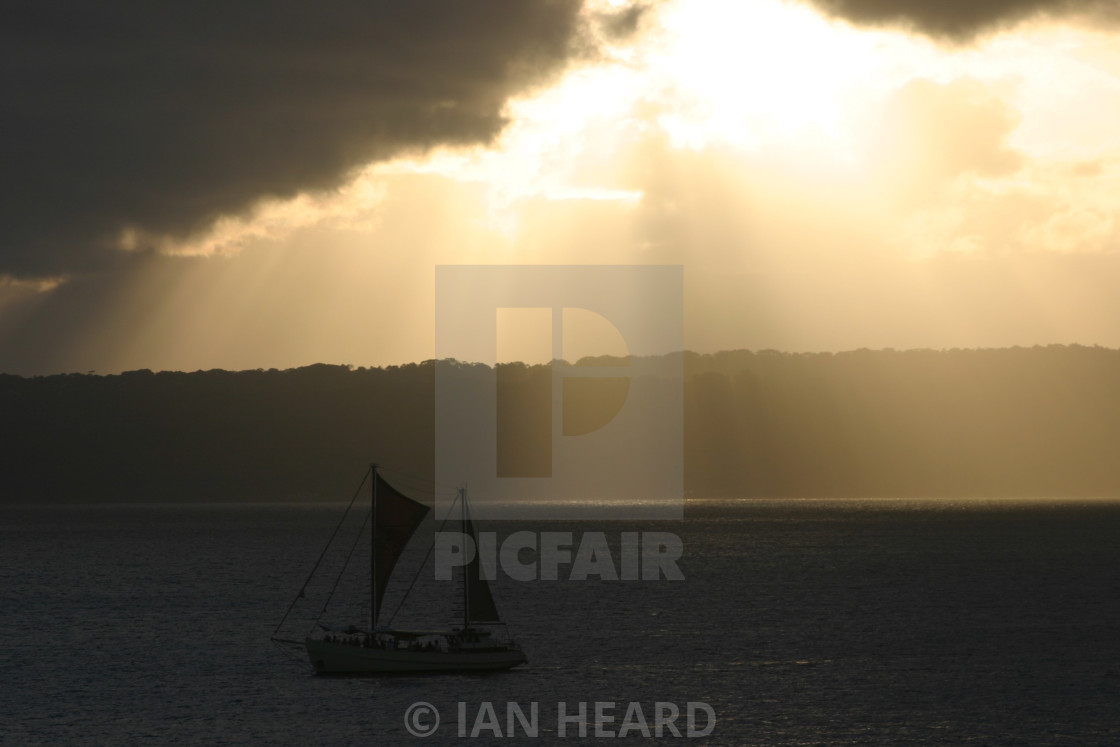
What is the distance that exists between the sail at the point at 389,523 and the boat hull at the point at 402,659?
17.7 feet

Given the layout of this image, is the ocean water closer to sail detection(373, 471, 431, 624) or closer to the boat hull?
the boat hull

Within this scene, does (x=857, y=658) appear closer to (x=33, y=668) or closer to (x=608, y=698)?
(x=608, y=698)

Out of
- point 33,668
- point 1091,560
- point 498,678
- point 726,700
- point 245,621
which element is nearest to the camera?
point 726,700

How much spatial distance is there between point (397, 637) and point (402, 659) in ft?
10.3

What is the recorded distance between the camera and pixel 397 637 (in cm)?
7794

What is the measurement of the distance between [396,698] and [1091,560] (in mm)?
166801

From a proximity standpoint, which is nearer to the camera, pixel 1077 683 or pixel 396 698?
pixel 396 698

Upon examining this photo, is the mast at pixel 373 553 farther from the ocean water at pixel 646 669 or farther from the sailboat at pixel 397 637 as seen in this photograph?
the ocean water at pixel 646 669

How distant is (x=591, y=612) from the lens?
11825cm

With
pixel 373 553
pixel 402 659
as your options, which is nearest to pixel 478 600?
pixel 402 659

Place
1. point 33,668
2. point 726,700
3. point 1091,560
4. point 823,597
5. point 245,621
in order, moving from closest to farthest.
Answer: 1. point 726,700
2. point 33,668
3. point 245,621
4. point 823,597
5. point 1091,560

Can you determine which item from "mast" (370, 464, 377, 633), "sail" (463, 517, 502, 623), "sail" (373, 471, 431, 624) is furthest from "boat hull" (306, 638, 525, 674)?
"sail" (373, 471, 431, 624)

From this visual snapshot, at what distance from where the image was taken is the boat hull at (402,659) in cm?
7506

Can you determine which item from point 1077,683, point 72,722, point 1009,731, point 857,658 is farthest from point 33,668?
A: point 1077,683
